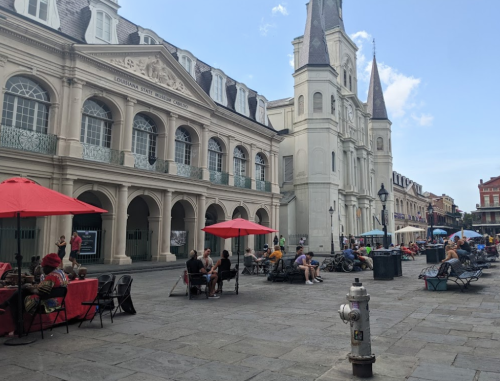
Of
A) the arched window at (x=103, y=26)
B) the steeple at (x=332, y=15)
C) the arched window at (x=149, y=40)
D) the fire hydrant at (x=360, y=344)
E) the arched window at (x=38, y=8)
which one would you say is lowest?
the fire hydrant at (x=360, y=344)

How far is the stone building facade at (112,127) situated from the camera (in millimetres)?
16906

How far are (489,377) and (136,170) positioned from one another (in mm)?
18381

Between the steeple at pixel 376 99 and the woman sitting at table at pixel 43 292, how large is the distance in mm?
53295

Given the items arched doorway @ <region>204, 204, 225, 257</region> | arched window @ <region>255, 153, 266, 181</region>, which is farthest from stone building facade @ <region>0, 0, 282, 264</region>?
arched window @ <region>255, 153, 266, 181</region>

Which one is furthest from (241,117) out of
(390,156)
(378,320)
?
(390,156)

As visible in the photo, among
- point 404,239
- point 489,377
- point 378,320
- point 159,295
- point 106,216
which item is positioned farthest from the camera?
point 404,239

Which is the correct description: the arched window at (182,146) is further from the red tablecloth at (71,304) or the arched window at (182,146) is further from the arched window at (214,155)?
the red tablecloth at (71,304)

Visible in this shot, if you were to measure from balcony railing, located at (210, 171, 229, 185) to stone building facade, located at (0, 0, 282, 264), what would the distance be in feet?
0.33

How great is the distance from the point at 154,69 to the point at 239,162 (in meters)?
10.2

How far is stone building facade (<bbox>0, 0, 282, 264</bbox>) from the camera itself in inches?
666

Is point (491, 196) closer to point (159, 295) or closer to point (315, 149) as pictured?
point (315, 149)

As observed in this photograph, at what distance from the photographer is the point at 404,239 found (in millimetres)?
63938

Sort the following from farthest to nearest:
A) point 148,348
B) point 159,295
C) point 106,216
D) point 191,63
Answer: point 191,63 < point 106,216 < point 159,295 < point 148,348

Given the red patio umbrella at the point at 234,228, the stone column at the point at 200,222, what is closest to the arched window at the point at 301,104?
the stone column at the point at 200,222
